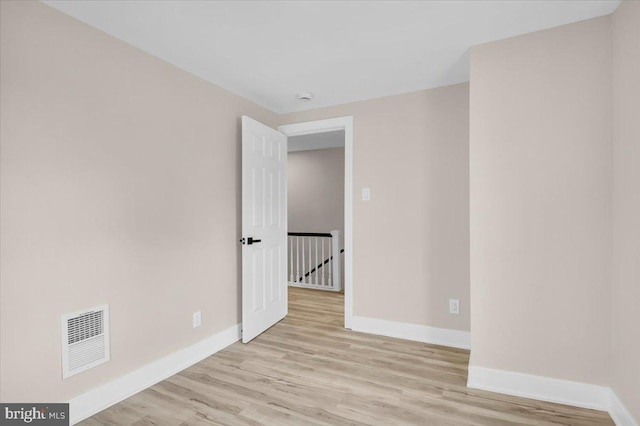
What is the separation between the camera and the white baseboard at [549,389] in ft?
5.95

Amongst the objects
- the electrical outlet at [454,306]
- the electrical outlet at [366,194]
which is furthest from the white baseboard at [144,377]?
the electrical outlet at [454,306]

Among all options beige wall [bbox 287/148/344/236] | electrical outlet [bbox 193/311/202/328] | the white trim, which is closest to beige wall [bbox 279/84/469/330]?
the white trim

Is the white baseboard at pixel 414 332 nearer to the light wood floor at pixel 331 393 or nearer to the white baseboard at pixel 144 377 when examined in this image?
the light wood floor at pixel 331 393

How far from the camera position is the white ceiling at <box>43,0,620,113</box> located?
173cm

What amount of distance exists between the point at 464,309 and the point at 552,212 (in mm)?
1168

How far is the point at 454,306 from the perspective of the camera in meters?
2.76

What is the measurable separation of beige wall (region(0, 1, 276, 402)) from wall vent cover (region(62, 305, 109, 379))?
44 millimetres

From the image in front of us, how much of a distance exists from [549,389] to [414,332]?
1.11 metres

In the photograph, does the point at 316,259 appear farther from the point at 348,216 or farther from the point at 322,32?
the point at 322,32

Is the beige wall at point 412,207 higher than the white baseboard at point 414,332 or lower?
higher

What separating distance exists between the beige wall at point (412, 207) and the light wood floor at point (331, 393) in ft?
1.37

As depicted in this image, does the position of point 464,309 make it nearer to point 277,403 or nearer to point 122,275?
point 277,403

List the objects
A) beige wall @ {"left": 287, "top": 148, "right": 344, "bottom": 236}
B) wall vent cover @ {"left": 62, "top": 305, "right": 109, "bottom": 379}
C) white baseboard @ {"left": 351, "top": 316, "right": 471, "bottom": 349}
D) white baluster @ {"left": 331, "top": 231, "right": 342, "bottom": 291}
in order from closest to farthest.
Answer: wall vent cover @ {"left": 62, "top": 305, "right": 109, "bottom": 379} < white baseboard @ {"left": 351, "top": 316, "right": 471, "bottom": 349} < white baluster @ {"left": 331, "top": 231, "right": 342, "bottom": 291} < beige wall @ {"left": 287, "top": 148, "right": 344, "bottom": 236}

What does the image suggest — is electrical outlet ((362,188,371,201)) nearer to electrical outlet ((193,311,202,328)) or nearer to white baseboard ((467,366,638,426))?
white baseboard ((467,366,638,426))
